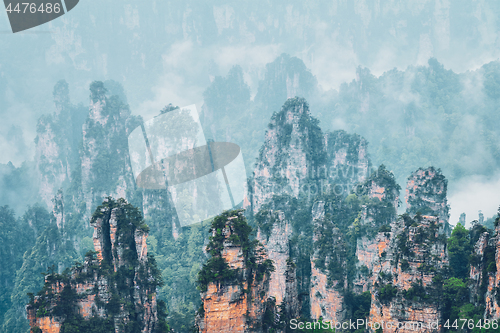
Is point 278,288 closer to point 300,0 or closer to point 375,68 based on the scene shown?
point 375,68

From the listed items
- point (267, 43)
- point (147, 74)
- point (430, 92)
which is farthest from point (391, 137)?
point (147, 74)

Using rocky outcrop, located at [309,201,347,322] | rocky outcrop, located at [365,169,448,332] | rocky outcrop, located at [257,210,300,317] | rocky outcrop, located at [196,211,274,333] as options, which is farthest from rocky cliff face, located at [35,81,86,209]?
rocky outcrop, located at [365,169,448,332]

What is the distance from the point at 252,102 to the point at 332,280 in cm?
10496

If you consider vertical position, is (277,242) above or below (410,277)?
above

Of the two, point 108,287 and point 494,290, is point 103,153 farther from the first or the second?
point 494,290

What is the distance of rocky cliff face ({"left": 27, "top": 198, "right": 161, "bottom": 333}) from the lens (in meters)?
27.0

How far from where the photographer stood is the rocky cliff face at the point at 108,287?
2695 cm

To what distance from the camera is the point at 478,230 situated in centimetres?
3312

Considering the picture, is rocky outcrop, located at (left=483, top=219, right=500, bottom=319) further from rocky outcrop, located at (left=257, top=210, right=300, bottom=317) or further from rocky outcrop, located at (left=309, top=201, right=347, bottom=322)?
rocky outcrop, located at (left=257, top=210, right=300, bottom=317)

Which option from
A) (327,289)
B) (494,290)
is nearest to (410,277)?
(494,290)

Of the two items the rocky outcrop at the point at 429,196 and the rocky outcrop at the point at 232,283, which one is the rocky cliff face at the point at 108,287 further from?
the rocky outcrop at the point at 429,196

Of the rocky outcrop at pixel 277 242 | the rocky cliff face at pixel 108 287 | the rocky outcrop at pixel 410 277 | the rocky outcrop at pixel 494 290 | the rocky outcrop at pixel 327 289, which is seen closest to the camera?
the rocky outcrop at pixel 494 290

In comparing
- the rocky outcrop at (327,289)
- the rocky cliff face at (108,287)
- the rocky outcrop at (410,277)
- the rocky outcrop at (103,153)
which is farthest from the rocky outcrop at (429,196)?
the rocky outcrop at (103,153)

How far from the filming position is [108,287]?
1129 inches
